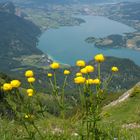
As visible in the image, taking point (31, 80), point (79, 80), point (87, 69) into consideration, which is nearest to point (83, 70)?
point (87, 69)

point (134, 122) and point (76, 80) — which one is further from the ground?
point (76, 80)

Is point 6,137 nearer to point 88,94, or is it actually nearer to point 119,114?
point 88,94

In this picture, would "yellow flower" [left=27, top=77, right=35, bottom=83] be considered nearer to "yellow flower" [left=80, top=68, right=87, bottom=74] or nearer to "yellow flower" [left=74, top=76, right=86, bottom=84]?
"yellow flower" [left=74, top=76, right=86, bottom=84]

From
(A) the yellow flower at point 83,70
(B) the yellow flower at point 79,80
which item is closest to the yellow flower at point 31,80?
(B) the yellow flower at point 79,80

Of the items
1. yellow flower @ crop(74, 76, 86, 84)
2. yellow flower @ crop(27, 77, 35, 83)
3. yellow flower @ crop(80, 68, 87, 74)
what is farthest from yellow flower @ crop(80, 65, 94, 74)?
yellow flower @ crop(27, 77, 35, 83)

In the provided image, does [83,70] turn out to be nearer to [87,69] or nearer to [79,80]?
[87,69]

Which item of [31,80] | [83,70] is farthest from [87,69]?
[31,80]

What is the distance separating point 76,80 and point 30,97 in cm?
65

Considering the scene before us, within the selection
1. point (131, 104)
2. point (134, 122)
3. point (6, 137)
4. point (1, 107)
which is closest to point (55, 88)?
point (6, 137)

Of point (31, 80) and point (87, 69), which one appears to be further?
point (87, 69)

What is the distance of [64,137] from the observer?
Result: 17.6 feet

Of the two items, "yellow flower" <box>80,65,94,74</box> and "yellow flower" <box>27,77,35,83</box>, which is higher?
"yellow flower" <box>80,65,94,74</box>

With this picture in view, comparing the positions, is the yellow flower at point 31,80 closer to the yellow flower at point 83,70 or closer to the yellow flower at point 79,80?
the yellow flower at point 79,80

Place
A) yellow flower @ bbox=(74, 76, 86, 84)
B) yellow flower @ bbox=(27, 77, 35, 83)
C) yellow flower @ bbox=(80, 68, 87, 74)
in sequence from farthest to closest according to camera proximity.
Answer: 1. yellow flower @ bbox=(80, 68, 87, 74)
2. yellow flower @ bbox=(27, 77, 35, 83)
3. yellow flower @ bbox=(74, 76, 86, 84)
